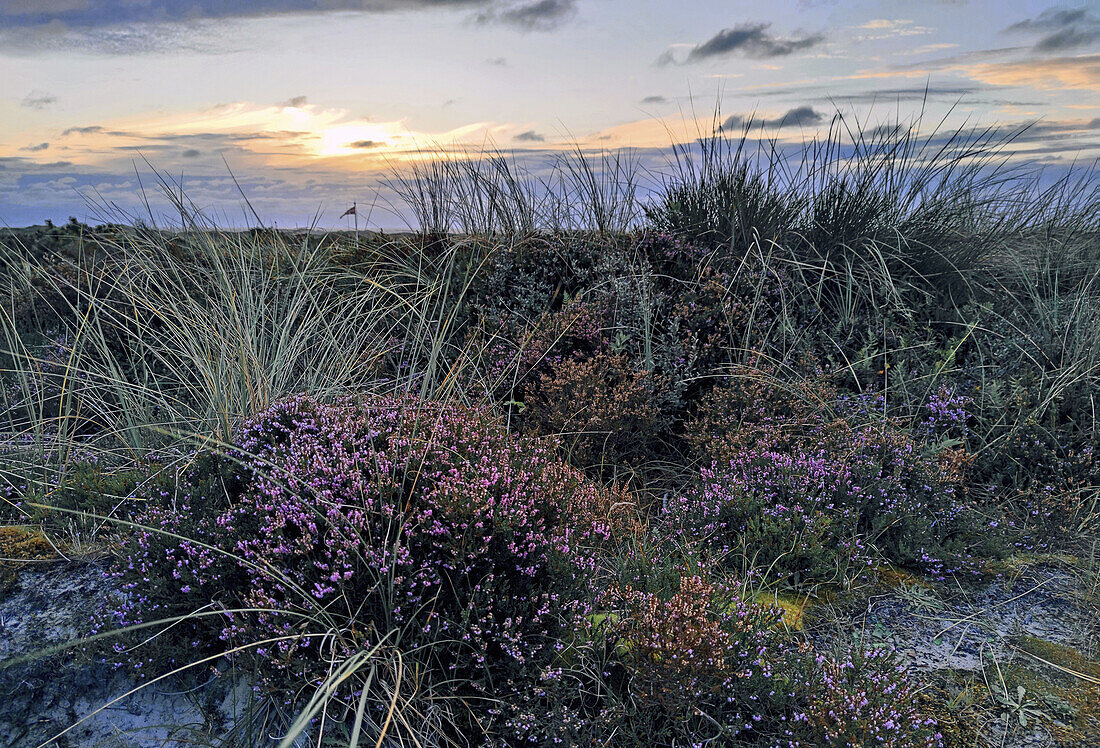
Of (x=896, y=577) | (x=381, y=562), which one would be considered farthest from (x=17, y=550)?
(x=896, y=577)

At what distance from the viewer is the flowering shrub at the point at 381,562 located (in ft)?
7.25

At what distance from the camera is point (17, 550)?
9.80 ft

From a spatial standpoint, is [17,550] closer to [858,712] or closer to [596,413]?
[596,413]

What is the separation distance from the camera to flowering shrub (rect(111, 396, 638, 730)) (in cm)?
221

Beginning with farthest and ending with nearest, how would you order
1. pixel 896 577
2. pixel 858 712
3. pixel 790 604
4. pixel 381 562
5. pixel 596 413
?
1. pixel 596 413
2. pixel 896 577
3. pixel 790 604
4. pixel 381 562
5. pixel 858 712

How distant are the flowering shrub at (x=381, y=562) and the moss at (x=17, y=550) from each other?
0.51 m

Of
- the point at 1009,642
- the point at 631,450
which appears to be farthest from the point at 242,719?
the point at 1009,642

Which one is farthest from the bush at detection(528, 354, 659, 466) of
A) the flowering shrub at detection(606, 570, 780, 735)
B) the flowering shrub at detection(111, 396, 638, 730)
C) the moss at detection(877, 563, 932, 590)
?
the flowering shrub at detection(606, 570, 780, 735)

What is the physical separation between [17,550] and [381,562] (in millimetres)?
1852

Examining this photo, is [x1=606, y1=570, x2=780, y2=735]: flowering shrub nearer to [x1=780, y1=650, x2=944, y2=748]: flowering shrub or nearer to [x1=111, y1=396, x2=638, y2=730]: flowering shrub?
[x1=780, y1=650, x2=944, y2=748]: flowering shrub

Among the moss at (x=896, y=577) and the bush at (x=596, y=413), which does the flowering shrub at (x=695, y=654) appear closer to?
the moss at (x=896, y=577)

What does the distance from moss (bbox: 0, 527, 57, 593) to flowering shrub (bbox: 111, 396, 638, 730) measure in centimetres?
51

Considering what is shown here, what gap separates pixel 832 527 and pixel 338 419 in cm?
206

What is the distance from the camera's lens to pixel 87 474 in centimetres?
333
